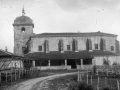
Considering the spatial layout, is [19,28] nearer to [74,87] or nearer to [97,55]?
[97,55]

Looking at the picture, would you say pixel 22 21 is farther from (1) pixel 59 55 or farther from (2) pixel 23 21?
(1) pixel 59 55

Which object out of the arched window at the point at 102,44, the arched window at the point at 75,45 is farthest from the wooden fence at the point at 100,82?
the arched window at the point at 102,44

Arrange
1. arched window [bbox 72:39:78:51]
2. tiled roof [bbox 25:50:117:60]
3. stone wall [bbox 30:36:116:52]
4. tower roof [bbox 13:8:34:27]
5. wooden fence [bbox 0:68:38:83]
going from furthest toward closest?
tower roof [bbox 13:8:34:27] < stone wall [bbox 30:36:116:52] < arched window [bbox 72:39:78:51] < tiled roof [bbox 25:50:117:60] < wooden fence [bbox 0:68:38:83]

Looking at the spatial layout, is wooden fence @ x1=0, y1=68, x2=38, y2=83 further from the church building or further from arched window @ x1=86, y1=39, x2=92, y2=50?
arched window @ x1=86, y1=39, x2=92, y2=50

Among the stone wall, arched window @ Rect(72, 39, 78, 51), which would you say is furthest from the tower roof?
arched window @ Rect(72, 39, 78, 51)

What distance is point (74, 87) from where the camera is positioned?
16109 millimetres

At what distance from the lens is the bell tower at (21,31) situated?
166ft

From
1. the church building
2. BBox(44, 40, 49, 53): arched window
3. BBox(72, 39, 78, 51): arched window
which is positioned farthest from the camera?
BBox(72, 39, 78, 51): arched window

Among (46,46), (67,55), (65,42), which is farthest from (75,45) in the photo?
(46,46)

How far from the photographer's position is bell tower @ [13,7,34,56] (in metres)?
50.6

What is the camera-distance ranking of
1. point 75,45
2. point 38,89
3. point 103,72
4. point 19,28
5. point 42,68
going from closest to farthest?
point 38,89 → point 103,72 → point 42,68 → point 75,45 → point 19,28

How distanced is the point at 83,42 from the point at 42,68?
1360cm

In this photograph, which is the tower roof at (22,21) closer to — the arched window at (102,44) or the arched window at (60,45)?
the arched window at (60,45)

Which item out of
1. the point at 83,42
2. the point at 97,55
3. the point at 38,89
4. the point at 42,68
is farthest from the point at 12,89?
the point at 83,42
